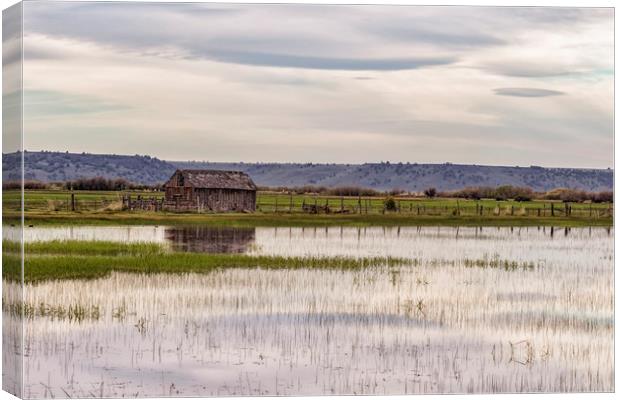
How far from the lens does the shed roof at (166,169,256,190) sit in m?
24.4

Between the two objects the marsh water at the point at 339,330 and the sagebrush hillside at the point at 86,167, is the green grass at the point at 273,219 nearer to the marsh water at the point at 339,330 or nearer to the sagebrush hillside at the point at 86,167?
the marsh water at the point at 339,330

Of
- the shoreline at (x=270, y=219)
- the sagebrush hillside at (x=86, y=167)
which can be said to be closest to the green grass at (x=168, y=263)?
the shoreline at (x=270, y=219)

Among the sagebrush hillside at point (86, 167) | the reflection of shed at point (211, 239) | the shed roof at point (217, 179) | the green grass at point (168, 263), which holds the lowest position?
the green grass at point (168, 263)

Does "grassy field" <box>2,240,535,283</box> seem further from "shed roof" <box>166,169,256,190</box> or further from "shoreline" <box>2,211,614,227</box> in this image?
"shed roof" <box>166,169,256,190</box>

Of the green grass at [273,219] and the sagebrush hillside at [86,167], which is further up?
the sagebrush hillside at [86,167]

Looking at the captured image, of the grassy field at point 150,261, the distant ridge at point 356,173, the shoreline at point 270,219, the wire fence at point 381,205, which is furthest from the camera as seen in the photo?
the shoreline at point 270,219

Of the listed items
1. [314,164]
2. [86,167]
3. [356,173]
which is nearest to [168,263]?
[86,167]

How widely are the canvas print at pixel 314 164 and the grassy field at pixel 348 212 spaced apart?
0.32 m

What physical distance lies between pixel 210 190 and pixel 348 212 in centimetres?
434

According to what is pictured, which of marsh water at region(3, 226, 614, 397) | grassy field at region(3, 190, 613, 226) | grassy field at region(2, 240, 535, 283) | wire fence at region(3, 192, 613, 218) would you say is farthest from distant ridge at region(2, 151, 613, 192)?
grassy field at region(2, 240, 535, 283)

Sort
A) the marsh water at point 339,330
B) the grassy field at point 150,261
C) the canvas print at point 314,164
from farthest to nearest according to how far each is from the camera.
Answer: the grassy field at point 150,261 → the canvas print at point 314,164 → the marsh water at point 339,330

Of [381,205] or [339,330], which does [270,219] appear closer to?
[381,205]

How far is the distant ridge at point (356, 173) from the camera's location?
21641mm

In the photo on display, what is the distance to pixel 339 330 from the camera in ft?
65.2
